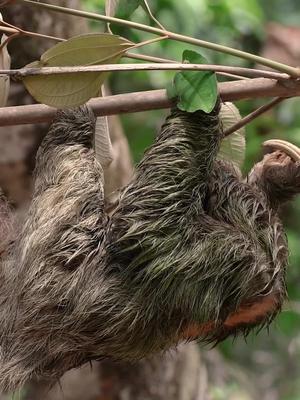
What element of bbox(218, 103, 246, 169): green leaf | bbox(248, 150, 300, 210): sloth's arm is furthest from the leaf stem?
bbox(218, 103, 246, 169): green leaf

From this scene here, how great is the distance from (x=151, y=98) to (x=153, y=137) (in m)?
3.18

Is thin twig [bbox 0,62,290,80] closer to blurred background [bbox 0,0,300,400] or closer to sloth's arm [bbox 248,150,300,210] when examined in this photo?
sloth's arm [bbox 248,150,300,210]

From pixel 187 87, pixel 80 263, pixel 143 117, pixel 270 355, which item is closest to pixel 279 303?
pixel 80 263

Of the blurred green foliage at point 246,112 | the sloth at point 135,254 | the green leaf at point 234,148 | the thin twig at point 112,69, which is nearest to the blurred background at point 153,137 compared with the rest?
the blurred green foliage at point 246,112

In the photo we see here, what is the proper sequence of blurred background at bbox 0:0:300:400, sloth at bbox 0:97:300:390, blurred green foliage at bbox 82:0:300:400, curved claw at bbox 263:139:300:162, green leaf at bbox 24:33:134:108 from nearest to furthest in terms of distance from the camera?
green leaf at bbox 24:33:134:108
sloth at bbox 0:97:300:390
curved claw at bbox 263:139:300:162
blurred background at bbox 0:0:300:400
blurred green foliage at bbox 82:0:300:400

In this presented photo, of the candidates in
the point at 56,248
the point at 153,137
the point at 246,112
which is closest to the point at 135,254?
the point at 56,248

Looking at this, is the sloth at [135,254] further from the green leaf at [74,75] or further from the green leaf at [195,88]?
the green leaf at [74,75]

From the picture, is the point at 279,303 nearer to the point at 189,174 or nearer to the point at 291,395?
the point at 189,174

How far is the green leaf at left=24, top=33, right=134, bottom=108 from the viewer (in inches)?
96.3

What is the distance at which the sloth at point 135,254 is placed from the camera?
2695 mm

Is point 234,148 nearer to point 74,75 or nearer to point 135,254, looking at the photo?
point 135,254

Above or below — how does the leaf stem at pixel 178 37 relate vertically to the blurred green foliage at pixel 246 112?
above

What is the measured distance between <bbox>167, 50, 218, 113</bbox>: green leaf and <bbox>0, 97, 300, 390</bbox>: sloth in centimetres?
11

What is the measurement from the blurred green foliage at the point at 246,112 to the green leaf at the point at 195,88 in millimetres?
639
